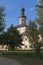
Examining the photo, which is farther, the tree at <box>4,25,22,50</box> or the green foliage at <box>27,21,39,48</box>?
the green foliage at <box>27,21,39,48</box>

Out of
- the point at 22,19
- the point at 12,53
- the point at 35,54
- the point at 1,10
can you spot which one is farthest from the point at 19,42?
the point at 22,19

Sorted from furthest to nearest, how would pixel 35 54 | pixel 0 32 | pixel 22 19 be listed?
1. pixel 22 19
2. pixel 0 32
3. pixel 35 54

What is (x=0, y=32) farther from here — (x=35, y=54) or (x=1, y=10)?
(x=35, y=54)

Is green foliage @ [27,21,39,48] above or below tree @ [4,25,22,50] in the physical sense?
above

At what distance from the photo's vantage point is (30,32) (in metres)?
84.9

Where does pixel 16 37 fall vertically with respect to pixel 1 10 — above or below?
below

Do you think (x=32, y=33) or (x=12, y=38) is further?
(x=32, y=33)

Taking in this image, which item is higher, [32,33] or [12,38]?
[32,33]

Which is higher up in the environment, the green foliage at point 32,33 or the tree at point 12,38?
the green foliage at point 32,33

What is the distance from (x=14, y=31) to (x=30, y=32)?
26292mm

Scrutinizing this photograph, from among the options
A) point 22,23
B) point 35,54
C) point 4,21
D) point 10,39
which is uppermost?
point 22,23

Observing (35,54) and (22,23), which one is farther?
(22,23)

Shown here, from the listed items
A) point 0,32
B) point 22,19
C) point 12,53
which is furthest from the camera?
point 22,19

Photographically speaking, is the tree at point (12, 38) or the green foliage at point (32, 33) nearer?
the tree at point (12, 38)
